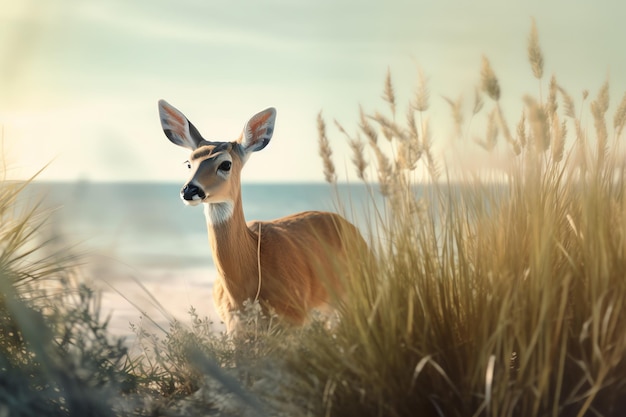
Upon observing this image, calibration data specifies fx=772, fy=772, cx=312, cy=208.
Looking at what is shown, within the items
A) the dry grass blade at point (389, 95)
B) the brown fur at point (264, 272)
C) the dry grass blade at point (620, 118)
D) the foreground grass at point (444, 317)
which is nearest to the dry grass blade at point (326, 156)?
the foreground grass at point (444, 317)

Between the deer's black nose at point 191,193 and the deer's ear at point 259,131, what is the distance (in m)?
0.56

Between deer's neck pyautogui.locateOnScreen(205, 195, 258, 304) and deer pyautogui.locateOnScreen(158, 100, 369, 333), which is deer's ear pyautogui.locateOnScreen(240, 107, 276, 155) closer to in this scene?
deer pyautogui.locateOnScreen(158, 100, 369, 333)

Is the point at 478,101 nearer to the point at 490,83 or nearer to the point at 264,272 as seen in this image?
the point at 490,83

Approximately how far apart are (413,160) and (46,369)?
5.66 ft

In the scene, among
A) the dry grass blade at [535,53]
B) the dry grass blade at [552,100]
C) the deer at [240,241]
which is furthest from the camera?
the deer at [240,241]

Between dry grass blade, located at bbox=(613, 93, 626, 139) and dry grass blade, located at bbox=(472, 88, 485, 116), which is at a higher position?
dry grass blade, located at bbox=(472, 88, 485, 116)

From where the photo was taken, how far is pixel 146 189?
9.22 feet

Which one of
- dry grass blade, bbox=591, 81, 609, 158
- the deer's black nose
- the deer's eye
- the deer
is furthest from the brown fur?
dry grass blade, bbox=591, 81, 609, 158

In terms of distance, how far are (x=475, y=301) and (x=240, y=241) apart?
5.27ft

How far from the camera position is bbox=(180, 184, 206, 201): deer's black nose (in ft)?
11.6

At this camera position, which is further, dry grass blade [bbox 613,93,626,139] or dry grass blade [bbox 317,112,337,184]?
dry grass blade [bbox 613,93,626,139]

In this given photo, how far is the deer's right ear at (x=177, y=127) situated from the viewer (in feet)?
13.4

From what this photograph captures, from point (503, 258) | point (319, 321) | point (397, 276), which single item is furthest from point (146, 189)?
point (503, 258)

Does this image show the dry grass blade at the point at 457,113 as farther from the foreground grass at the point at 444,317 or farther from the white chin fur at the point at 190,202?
the white chin fur at the point at 190,202
